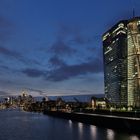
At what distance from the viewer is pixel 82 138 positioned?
8669cm

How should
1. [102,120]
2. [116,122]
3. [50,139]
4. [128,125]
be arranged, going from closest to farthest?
[50,139]
[128,125]
[116,122]
[102,120]

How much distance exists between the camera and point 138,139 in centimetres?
7838

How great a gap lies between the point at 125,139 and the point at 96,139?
656 cm

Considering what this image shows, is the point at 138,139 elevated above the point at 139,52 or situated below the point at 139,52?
below

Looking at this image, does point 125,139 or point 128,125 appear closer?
point 125,139

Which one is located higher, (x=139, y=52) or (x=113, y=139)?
(x=139, y=52)

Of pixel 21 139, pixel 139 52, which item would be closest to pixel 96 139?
pixel 21 139

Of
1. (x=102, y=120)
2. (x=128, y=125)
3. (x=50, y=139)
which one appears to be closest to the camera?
(x=50, y=139)

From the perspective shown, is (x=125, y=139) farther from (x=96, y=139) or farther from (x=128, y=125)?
(x=128, y=125)

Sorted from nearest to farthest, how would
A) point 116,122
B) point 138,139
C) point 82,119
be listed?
1. point 138,139
2. point 116,122
3. point 82,119

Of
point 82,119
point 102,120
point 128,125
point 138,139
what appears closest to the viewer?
point 138,139

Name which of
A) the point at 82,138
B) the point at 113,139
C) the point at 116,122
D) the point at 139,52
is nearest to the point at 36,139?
the point at 82,138

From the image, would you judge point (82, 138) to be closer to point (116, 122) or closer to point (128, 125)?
point (128, 125)

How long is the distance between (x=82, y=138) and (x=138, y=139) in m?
13.6
